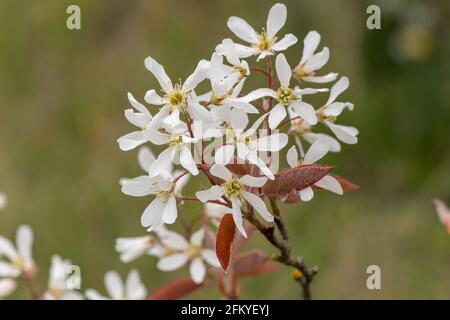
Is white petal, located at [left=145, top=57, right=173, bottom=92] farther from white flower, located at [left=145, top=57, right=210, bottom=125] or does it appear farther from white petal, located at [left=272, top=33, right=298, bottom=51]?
white petal, located at [left=272, top=33, right=298, bottom=51]

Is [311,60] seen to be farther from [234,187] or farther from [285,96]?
[234,187]

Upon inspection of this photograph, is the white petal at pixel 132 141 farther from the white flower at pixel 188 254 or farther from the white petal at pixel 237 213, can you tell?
the white flower at pixel 188 254

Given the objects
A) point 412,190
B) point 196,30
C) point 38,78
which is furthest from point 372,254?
point 38,78

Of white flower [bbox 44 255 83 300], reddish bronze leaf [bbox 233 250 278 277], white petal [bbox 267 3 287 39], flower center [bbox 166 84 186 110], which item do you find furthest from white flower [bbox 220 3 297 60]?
white flower [bbox 44 255 83 300]

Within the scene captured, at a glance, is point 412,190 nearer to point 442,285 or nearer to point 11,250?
point 442,285

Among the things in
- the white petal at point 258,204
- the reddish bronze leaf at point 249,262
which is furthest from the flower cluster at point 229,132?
the reddish bronze leaf at point 249,262
